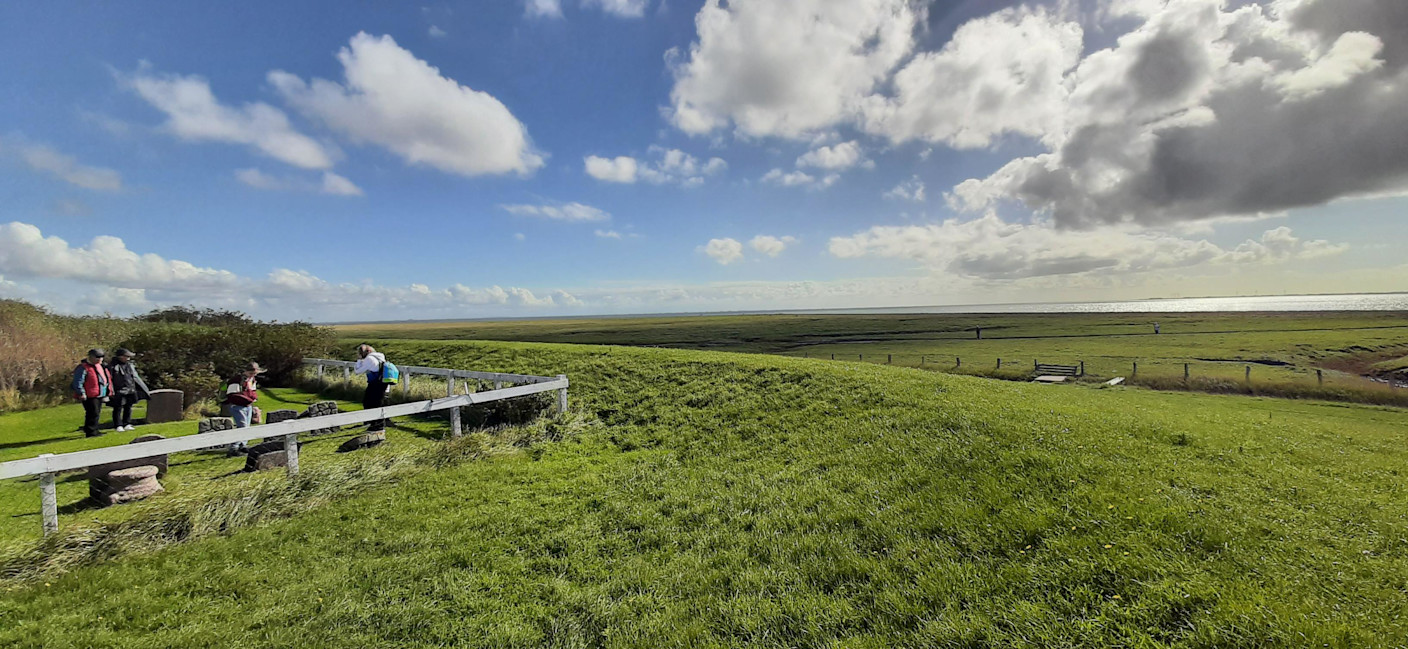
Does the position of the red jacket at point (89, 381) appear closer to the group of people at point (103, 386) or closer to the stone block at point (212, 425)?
the group of people at point (103, 386)

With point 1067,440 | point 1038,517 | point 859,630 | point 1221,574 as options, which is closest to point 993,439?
point 1067,440

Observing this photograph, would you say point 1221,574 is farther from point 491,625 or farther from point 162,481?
point 162,481

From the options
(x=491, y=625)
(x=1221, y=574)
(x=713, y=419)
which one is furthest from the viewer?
(x=713, y=419)

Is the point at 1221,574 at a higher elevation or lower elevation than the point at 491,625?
higher

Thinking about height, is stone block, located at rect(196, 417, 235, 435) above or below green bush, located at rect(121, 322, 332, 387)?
below

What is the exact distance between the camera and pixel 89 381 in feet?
34.2

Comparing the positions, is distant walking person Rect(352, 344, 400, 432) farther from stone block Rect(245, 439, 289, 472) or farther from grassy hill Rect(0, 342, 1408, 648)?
grassy hill Rect(0, 342, 1408, 648)

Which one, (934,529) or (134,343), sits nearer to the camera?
(934,529)

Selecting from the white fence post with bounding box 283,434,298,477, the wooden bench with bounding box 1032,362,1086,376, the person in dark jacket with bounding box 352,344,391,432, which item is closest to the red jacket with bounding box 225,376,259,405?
the person in dark jacket with bounding box 352,344,391,432

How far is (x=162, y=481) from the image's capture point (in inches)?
310

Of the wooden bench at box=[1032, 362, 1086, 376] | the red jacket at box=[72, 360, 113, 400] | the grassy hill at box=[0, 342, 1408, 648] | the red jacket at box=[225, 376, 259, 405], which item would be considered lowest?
the wooden bench at box=[1032, 362, 1086, 376]

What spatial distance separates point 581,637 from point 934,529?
4045 mm

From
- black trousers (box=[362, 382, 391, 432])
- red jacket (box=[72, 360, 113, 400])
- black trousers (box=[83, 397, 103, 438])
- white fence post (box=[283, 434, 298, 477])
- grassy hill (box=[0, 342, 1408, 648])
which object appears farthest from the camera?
black trousers (box=[362, 382, 391, 432])

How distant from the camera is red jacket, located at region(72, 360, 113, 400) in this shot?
10.4m
